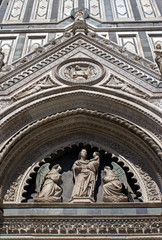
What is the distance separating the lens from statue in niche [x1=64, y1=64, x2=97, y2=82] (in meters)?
9.98

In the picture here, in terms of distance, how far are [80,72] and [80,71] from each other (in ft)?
0.26

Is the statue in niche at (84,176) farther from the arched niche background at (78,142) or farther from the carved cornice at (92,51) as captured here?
the carved cornice at (92,51)

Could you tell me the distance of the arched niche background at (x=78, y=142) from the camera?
314 inches

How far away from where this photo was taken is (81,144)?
9.24 metres

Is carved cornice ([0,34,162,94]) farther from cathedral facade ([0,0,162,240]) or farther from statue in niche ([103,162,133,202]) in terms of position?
statue in niche ([103,162,133,202])

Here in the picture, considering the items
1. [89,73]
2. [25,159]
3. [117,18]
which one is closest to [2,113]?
[25,159]

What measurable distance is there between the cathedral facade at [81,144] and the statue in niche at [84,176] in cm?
2

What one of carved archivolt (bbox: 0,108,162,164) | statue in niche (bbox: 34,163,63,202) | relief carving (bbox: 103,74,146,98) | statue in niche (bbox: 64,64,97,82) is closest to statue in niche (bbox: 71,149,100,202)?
statue in niche (bbox: 34,163,63,202)

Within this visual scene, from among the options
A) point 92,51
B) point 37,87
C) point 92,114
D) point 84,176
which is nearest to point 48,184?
point 84,176

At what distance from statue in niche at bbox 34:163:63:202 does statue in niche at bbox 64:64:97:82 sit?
278cm

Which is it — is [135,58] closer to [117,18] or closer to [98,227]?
[117,18]

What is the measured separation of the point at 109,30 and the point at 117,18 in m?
1.27

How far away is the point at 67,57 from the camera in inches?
422

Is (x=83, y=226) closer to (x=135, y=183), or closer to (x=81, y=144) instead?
(x=135, y=183)
